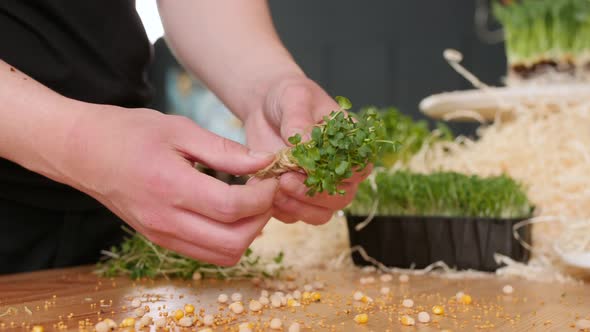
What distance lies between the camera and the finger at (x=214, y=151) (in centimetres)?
84

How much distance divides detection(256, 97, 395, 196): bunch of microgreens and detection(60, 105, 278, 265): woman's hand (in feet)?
0.18

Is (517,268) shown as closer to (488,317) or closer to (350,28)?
(488,317)

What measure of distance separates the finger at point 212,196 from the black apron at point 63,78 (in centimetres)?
48

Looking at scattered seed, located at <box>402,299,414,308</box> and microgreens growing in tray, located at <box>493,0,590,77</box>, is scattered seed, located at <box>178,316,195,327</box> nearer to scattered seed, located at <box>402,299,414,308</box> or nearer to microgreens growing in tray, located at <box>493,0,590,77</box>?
scattered seed, located at <box>402,299,414,308</box>

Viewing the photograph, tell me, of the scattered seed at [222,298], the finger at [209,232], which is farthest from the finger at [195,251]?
the scattered seed at [222,298]

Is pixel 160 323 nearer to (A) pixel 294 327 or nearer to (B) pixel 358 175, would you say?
(A) pixel 294 327

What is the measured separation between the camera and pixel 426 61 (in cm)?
558

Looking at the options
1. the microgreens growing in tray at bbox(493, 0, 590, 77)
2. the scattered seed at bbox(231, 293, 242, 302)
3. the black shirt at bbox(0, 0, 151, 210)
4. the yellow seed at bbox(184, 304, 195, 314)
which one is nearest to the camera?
the yellow seed at bbox(184, 304, 195, 314)

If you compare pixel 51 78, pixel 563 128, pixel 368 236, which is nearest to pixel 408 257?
pixel 368 236

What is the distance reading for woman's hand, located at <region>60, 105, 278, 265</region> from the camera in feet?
2.65

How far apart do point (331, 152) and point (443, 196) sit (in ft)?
1.65

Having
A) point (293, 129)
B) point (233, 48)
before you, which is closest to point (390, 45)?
point (233, 48)

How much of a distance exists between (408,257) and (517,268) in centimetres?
21

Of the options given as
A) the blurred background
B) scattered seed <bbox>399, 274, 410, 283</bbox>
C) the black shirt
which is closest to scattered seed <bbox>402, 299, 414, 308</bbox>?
scattered seed <bbox>399, 274, 410, 283</bbox>
